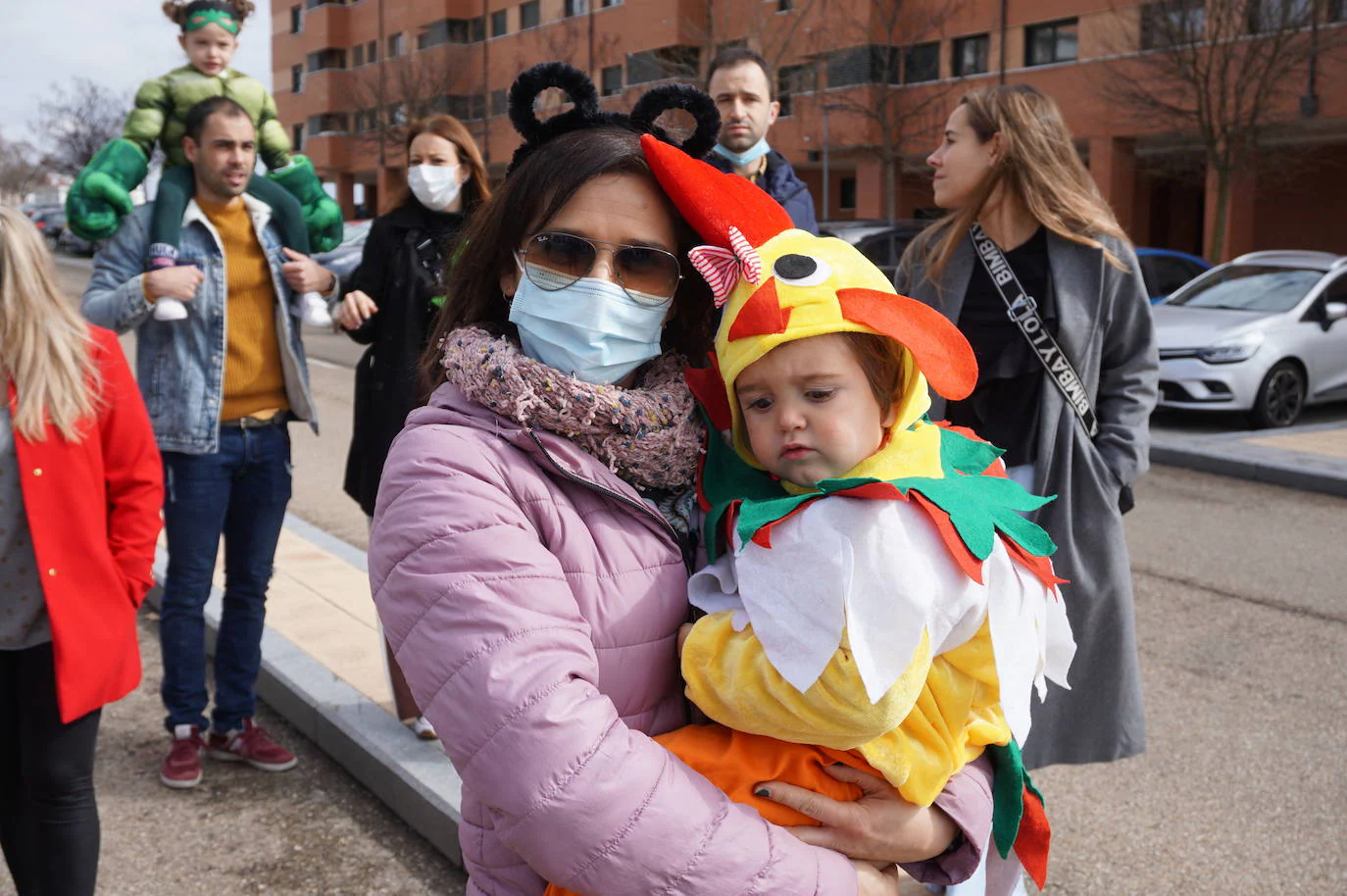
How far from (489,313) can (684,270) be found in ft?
1.09

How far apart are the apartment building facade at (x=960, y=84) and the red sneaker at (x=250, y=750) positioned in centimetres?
2116

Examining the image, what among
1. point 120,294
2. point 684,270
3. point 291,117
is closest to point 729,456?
point 684,270

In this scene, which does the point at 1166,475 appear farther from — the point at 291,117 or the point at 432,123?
the point at 291,117

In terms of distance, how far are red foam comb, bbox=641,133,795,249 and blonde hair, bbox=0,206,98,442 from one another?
6.67 ft

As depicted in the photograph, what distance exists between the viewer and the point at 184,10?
19.0 ft

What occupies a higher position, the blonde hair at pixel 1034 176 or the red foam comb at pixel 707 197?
the blonde hair at pixel 1034 176

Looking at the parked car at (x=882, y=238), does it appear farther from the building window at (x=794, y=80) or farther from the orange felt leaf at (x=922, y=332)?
the building window at (x=794, y=80)

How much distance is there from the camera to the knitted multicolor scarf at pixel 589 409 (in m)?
1.79

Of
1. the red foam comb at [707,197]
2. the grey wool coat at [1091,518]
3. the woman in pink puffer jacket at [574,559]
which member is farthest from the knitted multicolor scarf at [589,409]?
the grey wool coat at [1091,518]

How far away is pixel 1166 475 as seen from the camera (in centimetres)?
1046

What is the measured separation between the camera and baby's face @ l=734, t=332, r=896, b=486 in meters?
1.85

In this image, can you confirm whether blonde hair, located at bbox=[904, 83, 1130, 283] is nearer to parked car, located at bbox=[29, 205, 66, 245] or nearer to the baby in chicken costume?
the baby in chicken costume

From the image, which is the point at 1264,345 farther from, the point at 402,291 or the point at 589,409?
the point at 589,409

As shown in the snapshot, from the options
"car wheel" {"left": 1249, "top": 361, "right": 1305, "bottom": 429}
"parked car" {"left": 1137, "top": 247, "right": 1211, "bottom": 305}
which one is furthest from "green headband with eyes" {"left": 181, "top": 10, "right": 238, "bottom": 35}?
"parked car" {"left": 1137, "top": 247, "right": 1211, "bottom": 305}
